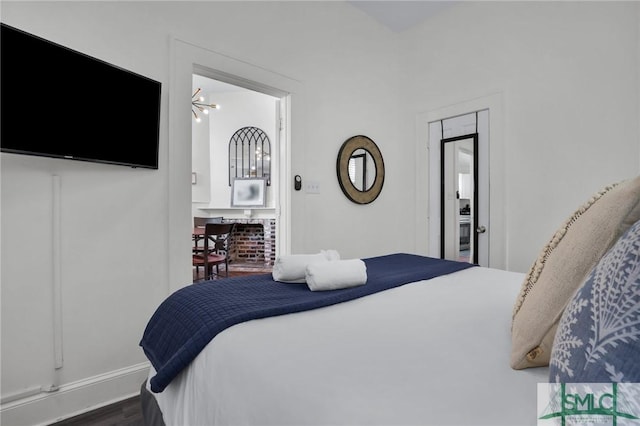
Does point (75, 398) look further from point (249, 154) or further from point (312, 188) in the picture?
point (249, 154)

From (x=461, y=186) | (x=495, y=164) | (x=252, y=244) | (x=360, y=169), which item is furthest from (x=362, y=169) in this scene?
(x=252, y=244)

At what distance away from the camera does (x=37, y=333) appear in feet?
5.48

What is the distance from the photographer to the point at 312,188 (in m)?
2.98

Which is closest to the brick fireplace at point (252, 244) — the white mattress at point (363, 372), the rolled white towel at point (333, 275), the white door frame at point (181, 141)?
the white door frame at point (181, 141)

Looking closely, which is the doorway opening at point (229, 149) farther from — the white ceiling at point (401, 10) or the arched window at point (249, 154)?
the white ceiling at point (401, 10)

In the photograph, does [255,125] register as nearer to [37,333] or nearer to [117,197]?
[117,197]

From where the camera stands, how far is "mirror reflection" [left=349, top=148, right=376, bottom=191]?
3318 millimetres

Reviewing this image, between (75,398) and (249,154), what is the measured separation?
16.6ft

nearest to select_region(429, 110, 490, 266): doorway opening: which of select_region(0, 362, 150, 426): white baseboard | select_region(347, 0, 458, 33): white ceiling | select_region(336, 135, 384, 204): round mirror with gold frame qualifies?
select_region(336, 135, 384, 204): round mirror with gold frame

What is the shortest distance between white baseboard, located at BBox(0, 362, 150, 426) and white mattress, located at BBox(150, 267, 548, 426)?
3.53 feet

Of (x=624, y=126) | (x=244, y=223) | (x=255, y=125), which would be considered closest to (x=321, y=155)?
(x=624, y=126)

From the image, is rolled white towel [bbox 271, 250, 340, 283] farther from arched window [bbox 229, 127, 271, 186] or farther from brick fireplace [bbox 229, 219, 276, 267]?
arched window [bbox 229, 127, 271, 186]

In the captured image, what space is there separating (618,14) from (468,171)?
5.03 feet

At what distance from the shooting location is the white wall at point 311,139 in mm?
1690
